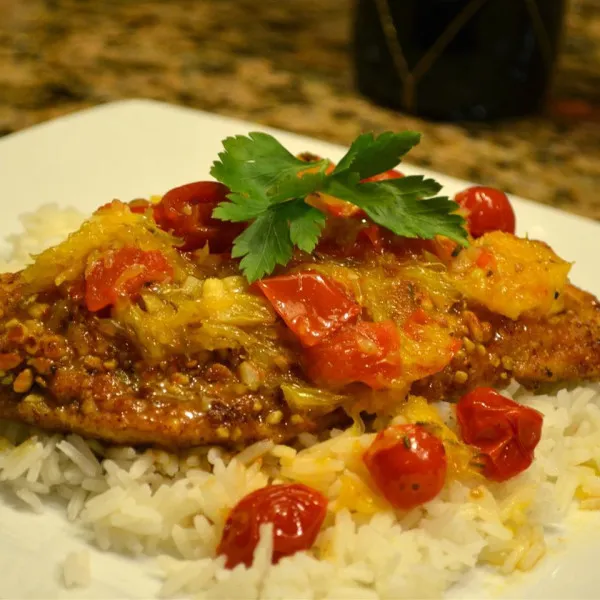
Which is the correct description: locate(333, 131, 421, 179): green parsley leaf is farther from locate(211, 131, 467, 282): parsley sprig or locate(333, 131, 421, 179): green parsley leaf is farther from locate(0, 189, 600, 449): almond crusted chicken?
locate(0, 189, 600, 449): almond crusted chicken

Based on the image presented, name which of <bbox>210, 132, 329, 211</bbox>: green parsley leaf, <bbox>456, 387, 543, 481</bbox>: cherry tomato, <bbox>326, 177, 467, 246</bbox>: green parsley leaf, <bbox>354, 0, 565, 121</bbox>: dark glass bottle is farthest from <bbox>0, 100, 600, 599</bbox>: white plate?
<bbox>354, 0, 565, 121</bbox>: dark glass bottle

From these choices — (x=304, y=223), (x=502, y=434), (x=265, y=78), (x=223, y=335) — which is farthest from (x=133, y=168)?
(x=265, y=78)

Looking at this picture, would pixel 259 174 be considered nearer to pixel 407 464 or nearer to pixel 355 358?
pixel 355 358

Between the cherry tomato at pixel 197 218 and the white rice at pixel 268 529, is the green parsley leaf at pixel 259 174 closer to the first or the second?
the cherry tomato at pixel 197 218

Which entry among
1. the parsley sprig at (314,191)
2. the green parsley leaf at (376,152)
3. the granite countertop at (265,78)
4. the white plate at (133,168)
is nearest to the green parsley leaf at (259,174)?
the parsley sprig at (314,191)

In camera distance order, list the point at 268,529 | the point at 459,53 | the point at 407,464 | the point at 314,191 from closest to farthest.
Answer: the point at 268,529, the point at 407,464, the point at 314,191, the point at 459,53

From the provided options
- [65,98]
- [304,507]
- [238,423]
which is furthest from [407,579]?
[65,98]
